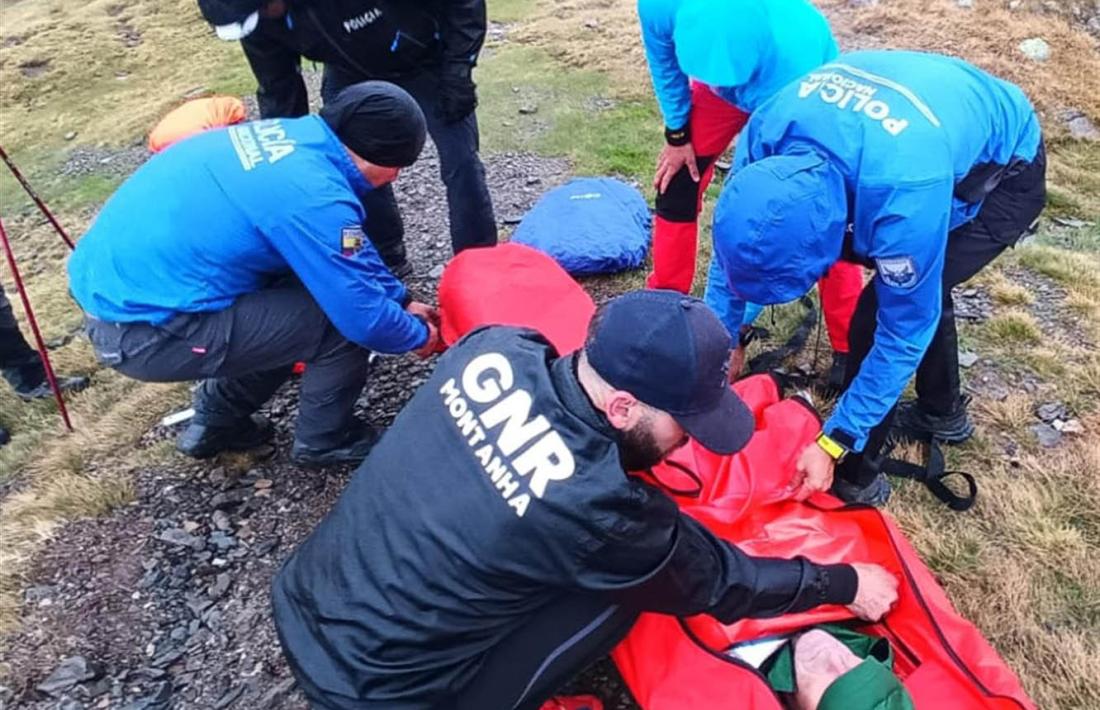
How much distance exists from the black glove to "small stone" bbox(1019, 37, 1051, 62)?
26.0 feet

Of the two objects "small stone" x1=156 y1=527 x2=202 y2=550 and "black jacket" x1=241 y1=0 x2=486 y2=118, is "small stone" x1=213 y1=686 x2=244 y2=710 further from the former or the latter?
"black jacket" x1=241 y1=0 x2=486 y2=118

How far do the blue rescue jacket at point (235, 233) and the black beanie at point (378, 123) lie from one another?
0.07m

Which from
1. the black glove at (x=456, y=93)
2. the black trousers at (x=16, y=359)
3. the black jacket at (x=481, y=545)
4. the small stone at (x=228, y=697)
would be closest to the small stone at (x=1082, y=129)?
the black glove at (x=456, y=93)

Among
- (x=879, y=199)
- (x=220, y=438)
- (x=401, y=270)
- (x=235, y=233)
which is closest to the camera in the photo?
(x=879, y=199)

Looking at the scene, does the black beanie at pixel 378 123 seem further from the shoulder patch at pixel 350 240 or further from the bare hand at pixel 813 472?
the bare hand at pixel 813 472

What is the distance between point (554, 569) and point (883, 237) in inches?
60.2

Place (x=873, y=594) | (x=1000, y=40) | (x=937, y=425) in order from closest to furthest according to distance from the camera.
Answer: (x=873, y=594) < (x=937, y=425) < (x=1000, y=40)

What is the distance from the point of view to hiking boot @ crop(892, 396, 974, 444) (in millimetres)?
4027

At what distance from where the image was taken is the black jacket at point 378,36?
4.36 metres

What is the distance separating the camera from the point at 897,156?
2.78 meters

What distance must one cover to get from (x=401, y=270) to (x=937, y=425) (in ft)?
11.2

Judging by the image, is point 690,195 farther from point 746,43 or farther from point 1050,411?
point 1050,411

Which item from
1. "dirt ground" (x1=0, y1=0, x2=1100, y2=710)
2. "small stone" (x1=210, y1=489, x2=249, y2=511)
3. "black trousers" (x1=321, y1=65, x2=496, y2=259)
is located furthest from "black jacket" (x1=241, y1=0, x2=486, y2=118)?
"small stone" (x1=210, y1=489, x2=249, y2=511)

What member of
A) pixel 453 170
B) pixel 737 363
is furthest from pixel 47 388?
pixel 737 363
